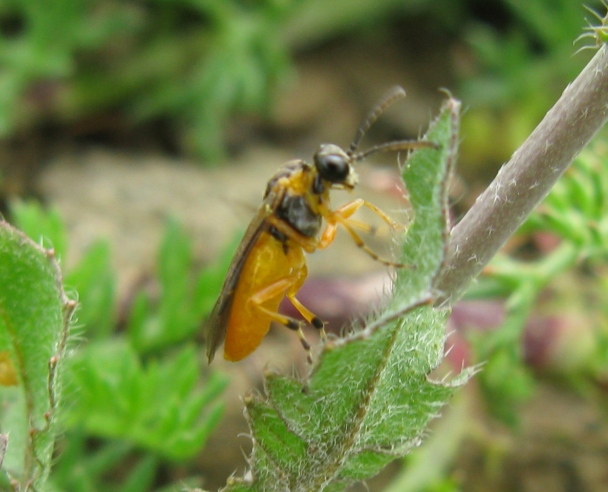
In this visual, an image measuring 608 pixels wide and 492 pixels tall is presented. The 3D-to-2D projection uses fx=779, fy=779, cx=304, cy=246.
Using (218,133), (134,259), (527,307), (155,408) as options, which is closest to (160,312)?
(155,408)

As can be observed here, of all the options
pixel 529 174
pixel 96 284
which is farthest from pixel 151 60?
pixel 529 174

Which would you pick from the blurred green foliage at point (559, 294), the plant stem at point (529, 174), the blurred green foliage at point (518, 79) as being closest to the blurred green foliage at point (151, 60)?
the blurred green foliage at point (518, 79)

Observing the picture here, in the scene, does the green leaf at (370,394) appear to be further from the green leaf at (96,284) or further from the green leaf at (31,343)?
the green leaf at (96,284)

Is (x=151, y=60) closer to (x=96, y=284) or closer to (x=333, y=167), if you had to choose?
(x=96, y=284)

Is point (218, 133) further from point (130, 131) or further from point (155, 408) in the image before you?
point (155, 408)

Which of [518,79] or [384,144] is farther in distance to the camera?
[518,79]
